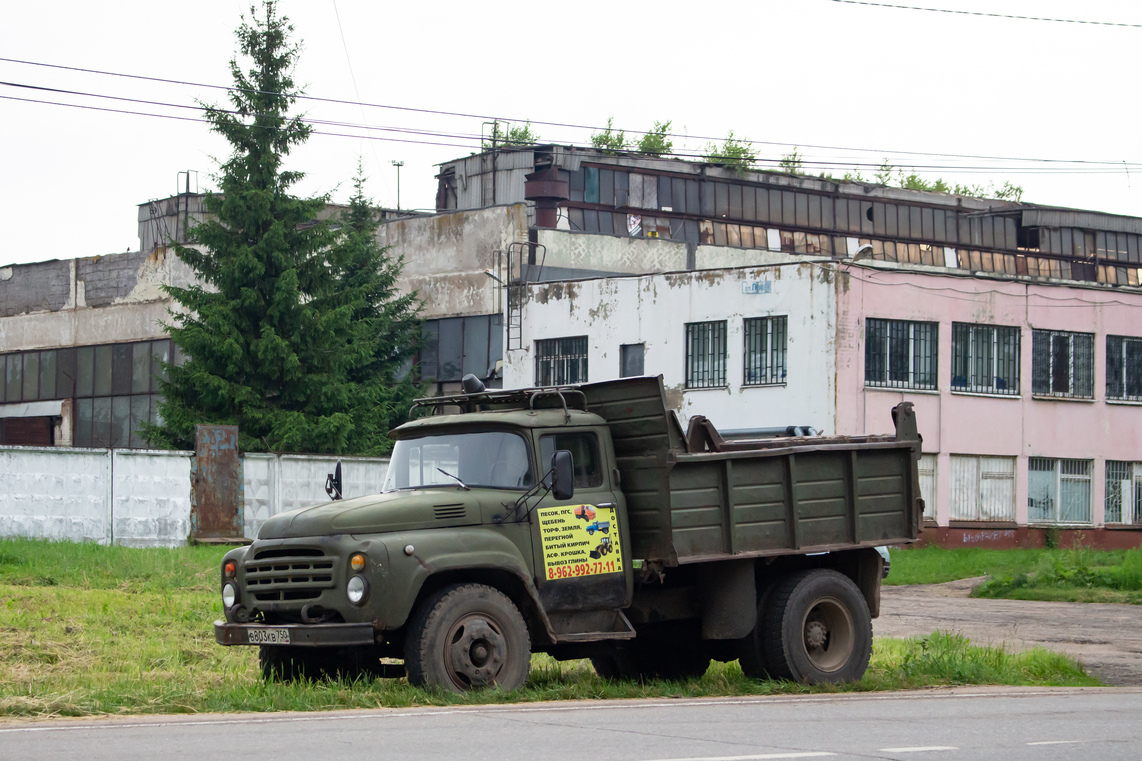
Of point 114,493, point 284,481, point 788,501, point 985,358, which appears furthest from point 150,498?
point 985,358

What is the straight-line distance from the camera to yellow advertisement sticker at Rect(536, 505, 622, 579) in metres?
11.0

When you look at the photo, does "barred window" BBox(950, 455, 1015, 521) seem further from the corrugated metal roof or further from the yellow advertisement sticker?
the corrugated metal roof

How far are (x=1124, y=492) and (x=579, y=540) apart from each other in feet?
102

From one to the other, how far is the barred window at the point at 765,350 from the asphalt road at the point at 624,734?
80.8 ft

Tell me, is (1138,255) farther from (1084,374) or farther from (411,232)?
(411,232)

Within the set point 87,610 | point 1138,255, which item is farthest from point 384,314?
point 1138,255

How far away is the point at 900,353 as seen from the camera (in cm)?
3503

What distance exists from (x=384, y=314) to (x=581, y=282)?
6.58 m

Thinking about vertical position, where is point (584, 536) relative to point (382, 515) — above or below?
below

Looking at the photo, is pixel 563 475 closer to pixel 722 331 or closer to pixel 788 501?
pixel 788 501

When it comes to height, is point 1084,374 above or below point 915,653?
above

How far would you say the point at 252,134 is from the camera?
3481 centimetres

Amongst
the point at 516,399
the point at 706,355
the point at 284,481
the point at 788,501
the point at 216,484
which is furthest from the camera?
the point at 706,355

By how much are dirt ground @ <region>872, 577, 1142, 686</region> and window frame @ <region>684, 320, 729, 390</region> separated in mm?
11224
